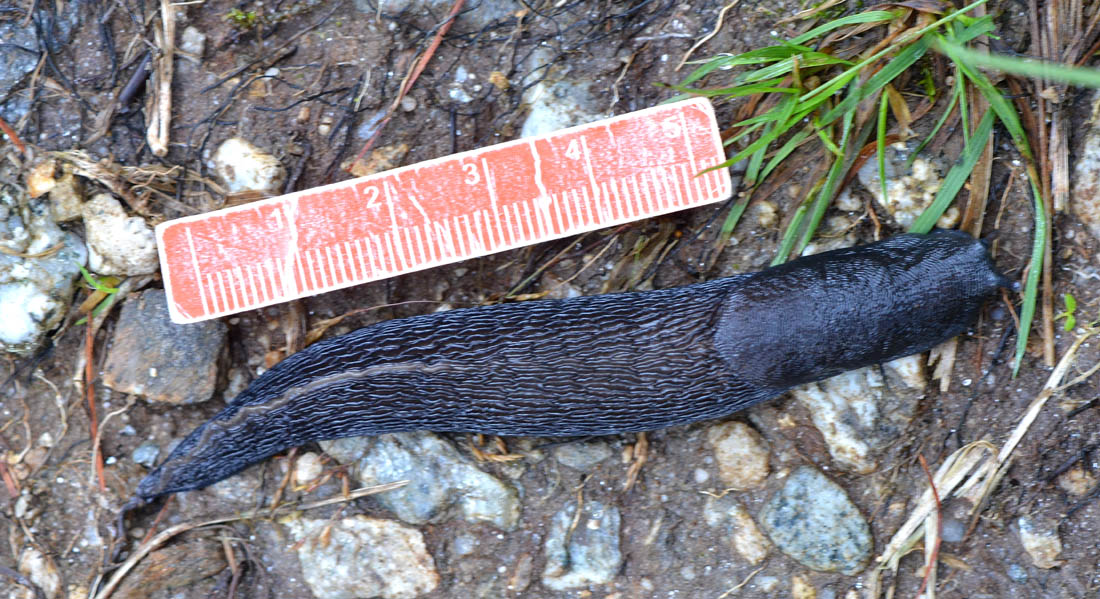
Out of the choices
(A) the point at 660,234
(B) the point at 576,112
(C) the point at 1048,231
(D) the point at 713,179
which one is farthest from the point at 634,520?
(C) the point at 1048,231

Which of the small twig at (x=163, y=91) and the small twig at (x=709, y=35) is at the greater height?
the small twig at (x=709, y=35)

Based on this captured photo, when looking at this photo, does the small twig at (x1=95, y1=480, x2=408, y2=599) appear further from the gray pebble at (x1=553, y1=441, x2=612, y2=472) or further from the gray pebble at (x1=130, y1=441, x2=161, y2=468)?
the gray pebble at (x1=553, y1=441, x2=612, y2=472)

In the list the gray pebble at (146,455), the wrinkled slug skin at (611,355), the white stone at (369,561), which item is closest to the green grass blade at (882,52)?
the wrinkled slug skin at (611,355)

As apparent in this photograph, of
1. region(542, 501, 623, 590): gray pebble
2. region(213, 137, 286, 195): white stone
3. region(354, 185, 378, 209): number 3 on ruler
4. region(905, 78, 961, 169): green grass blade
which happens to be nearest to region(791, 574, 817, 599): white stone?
region(542, 501, 623, 590): gray pebble

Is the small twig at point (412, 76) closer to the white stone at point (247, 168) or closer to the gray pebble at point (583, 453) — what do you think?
the white stone at point (247, 168)

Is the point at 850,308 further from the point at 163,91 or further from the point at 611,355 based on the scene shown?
Result: the point at 163,91

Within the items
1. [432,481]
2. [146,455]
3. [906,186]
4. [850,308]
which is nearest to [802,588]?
[850,308]
